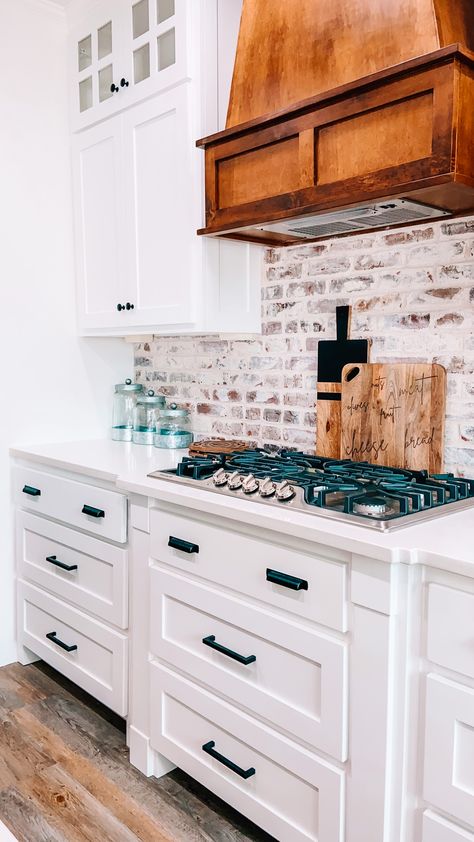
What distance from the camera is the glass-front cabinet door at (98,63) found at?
2525 mm

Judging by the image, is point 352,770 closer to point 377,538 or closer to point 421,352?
point 377,538

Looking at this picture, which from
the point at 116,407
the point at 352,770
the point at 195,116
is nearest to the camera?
the point at 352,770

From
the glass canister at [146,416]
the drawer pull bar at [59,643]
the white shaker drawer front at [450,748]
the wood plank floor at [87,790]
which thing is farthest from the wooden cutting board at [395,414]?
the drawer pull bar at [59,643]

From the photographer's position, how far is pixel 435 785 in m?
1.34

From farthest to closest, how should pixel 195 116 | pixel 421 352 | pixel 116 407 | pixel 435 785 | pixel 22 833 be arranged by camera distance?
pixel 116 407, pixel 195 116, pixel 421 352, pixel 22 833, pixel 435 785

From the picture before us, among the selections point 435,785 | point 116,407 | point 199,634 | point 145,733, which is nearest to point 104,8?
point 116,407

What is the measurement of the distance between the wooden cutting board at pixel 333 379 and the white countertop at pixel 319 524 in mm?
524

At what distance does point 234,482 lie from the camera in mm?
1832

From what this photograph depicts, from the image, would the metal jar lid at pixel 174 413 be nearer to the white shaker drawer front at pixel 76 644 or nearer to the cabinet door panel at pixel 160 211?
the cabinet door panel at pixel 160 211

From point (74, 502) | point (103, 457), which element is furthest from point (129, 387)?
point (74, 502)

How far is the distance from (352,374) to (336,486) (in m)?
0.56

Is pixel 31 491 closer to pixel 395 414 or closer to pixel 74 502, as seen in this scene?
pixel 74 502

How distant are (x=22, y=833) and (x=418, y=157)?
2.02 metres

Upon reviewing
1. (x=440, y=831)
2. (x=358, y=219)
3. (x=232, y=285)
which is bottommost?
(x=440, y=831)
